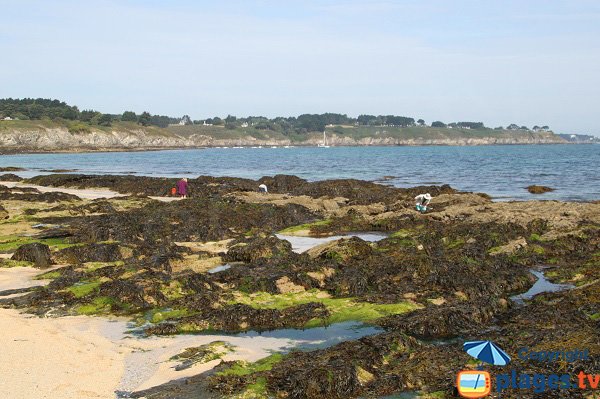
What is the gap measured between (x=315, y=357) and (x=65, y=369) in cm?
381

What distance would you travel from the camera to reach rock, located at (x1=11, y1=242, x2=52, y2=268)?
15.6 metres

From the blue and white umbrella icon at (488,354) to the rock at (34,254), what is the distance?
40.4 feet

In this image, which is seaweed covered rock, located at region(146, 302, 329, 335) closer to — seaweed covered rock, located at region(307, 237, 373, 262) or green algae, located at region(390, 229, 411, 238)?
seaweed covered rock, located at region(307, 237, 373, 262)

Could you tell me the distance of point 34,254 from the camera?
15734mm

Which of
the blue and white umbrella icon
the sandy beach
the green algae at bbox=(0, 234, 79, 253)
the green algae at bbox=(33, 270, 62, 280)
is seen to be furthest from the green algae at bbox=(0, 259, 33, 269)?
the blue and white umbrella icon

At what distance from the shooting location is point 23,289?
13.0m

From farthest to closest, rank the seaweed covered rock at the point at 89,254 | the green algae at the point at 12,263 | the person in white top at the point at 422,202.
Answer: the person in white top at the point at 422,202 < the seaweed covered rock at the point at 89,254 < the green algae at the point at 12,263

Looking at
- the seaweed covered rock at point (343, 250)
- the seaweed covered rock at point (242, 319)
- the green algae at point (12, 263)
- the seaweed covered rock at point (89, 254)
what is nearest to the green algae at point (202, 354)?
the seaweed covered rock at point (242, 319)

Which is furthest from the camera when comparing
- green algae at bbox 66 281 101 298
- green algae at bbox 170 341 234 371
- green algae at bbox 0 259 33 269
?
green algae at bbox 0 259 33 269

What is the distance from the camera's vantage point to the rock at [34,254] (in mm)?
15633

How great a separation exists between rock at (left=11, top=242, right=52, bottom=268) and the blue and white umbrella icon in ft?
40.4

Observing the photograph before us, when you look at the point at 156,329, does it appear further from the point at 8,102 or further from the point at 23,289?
the point at 8,102

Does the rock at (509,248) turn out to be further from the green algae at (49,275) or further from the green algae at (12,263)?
the green algae at (12,263)

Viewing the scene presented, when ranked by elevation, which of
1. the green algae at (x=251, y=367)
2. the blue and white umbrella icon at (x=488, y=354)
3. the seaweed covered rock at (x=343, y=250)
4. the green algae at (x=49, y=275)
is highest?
the blue and white umbrella icon at (x=488, y=354)
